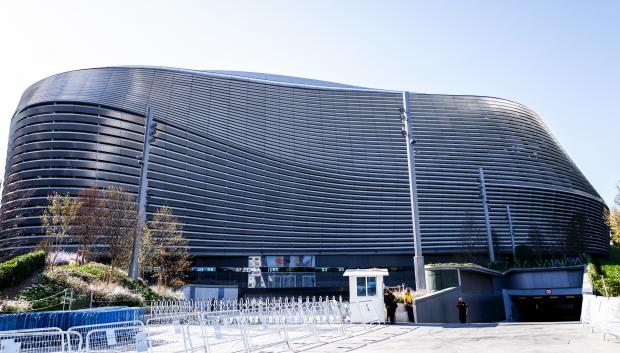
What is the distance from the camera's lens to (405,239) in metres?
79.8

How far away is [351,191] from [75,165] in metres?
45.8

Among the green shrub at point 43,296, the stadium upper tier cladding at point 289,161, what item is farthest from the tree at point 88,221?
the stadium upper tier cladding at point 289,161

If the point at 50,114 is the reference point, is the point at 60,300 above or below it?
below

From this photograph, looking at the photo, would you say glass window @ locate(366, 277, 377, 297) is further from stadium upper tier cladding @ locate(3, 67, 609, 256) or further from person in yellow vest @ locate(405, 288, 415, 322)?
stadium upper tier cladding @ locate(3, 67, 609, 256)

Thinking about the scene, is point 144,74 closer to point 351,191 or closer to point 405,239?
point 351,191

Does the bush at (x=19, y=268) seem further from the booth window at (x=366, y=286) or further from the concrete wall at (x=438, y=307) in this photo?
the concrete wall at (x=438, y=307)

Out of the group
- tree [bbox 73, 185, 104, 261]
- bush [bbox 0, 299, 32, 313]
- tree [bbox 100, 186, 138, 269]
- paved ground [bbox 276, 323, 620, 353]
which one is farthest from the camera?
tree [bbox 73, 185, 104, 261]

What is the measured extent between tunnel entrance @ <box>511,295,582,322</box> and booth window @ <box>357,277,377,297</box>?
31.5 meters

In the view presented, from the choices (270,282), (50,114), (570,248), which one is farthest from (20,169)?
(570,248)

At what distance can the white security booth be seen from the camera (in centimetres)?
2073

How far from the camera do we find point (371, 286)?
830 inches

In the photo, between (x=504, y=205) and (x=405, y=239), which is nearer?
(x=405, y=239)

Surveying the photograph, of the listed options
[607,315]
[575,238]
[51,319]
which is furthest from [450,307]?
[575,238]

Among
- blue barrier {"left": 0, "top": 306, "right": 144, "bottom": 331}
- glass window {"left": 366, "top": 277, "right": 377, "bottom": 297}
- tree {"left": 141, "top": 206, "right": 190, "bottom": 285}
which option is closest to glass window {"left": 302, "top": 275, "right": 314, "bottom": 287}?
tree {"left": 141, "top": 206, "right": 190, "bottom": 285}
